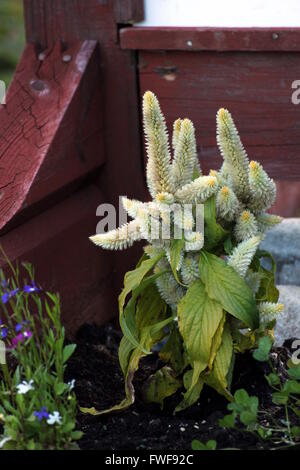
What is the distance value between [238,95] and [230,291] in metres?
1.00

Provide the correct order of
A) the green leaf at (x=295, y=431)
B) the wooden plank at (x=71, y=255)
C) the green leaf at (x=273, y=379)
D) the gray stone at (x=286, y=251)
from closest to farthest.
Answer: the green leaf at (x=295, y=431), the green leaf at (x=273, y=379), the wooden plank at (x=71, y=255), the gray stone at (x=286, y=251)

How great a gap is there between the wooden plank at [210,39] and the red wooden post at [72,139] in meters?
0.07

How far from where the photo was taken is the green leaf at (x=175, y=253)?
7.41 ft

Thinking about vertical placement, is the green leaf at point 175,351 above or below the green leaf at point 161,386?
above

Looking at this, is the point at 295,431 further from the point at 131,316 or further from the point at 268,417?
the point at 131,316

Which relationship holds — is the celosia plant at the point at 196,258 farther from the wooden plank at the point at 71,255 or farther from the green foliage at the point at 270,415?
the wooden plank at the point at 71,255

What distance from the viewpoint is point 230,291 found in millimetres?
2230

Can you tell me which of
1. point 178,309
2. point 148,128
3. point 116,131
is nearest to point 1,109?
point 116,131

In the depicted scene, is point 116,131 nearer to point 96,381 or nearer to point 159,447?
point 96,381

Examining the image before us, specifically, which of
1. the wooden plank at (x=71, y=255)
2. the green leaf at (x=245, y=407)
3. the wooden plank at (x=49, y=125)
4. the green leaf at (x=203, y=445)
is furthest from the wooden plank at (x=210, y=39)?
the green leaf at (x=203, y=445)

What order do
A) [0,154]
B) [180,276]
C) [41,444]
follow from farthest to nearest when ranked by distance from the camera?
[0,154]
[180,276]
[41,444]

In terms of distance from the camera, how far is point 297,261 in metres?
3.30

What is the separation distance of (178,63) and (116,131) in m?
0.35

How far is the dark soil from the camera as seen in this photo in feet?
7.28
